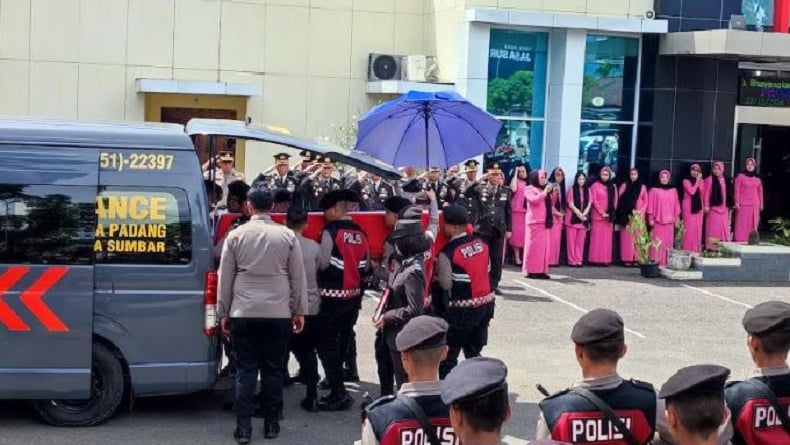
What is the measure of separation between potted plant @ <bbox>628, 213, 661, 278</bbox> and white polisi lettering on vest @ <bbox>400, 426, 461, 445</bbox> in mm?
14058

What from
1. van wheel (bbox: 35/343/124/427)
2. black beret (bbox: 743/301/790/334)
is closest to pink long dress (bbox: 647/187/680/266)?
van wheel (bbox: 35/343/124/427)

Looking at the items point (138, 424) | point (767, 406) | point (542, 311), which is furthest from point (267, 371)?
point (542, 311)

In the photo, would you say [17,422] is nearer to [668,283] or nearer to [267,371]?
[267,371]

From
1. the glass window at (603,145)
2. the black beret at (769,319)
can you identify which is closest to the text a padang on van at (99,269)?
the black beret at (769,319)

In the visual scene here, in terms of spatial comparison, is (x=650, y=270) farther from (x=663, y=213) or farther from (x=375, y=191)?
(x=375, y=191)

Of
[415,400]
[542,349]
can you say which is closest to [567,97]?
[542,349]

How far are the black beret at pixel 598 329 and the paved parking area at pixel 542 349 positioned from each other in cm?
407

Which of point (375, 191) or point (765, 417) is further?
point (375, 191)

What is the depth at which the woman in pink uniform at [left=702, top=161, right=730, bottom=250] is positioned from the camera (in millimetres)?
19859

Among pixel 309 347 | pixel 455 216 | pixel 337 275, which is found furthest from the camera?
pixel 309 347

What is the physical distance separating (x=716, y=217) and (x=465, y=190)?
609 cm

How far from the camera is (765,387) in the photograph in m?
4.98

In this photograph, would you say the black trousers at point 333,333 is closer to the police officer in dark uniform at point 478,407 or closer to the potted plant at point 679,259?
the police officer in dark uniform at point 478,407

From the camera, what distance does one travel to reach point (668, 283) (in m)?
17.8
